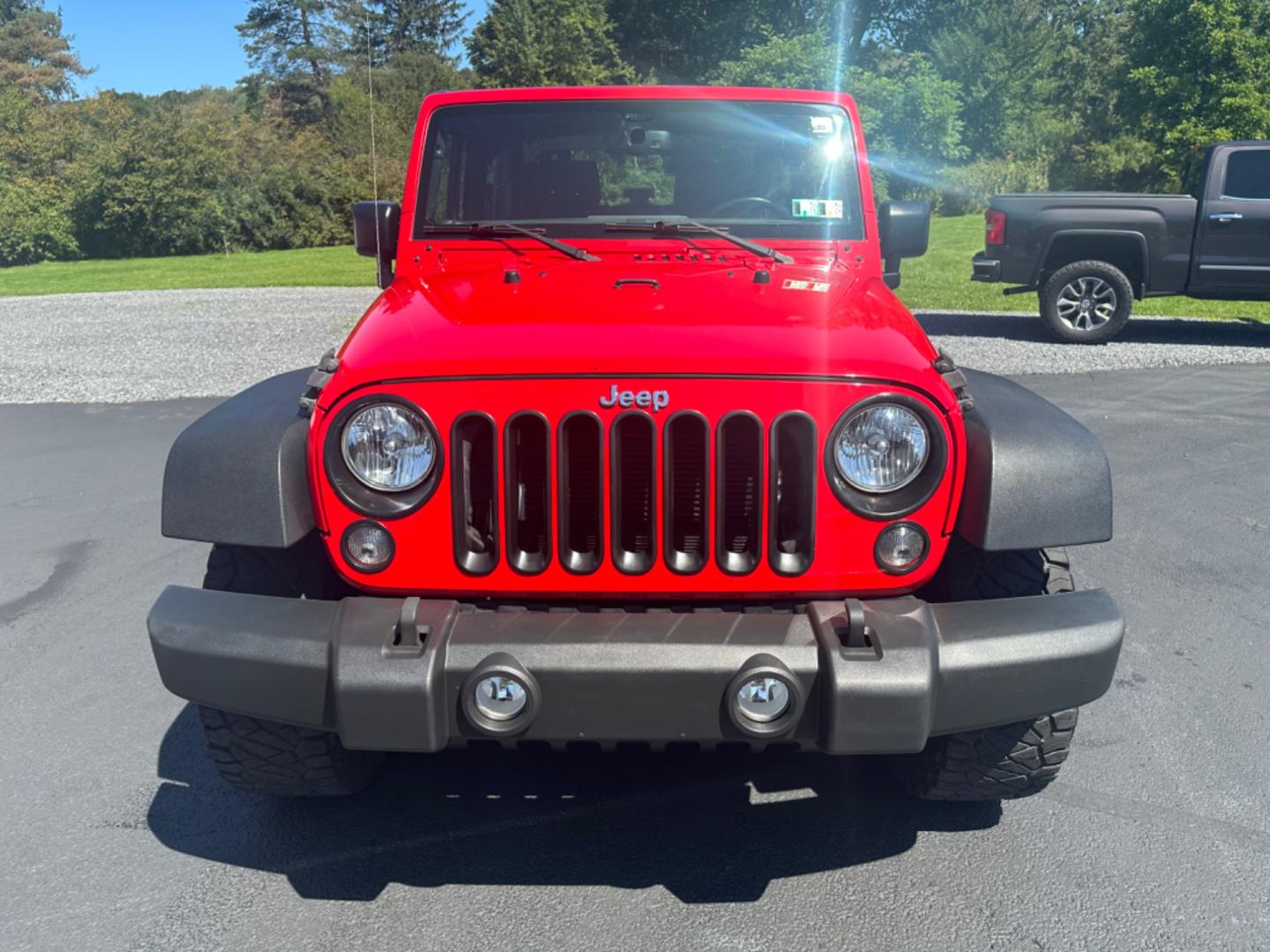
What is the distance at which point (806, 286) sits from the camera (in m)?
3.26

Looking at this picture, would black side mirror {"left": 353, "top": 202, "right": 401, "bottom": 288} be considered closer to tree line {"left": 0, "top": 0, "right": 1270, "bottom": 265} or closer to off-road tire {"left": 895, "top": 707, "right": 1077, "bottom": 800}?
off-road tire {"left": 895, "top": 707, "right": 1077, "bottom": 800}

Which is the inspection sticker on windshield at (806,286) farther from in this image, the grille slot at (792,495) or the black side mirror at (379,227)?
the black side mirror at (379,227)

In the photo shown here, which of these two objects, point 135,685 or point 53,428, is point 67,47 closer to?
point 53,428

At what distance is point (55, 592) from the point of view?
491 cm

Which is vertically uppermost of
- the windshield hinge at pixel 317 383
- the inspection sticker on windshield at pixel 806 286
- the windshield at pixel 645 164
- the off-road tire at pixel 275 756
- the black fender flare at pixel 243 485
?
the windshield at pixel 645 164

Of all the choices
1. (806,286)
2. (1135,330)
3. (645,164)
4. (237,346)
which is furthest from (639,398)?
(1135,330)

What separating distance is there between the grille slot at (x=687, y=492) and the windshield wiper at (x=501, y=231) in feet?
3.75

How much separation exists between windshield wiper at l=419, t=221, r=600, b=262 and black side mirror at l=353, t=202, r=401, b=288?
0.26m

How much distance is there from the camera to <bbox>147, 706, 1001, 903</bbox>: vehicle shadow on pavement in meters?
2.90

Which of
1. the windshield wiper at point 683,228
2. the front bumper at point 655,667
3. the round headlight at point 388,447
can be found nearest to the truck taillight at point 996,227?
the windshield wiper at point 683,228

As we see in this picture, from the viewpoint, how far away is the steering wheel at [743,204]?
3867mm

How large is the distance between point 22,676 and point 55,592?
36.9 inches

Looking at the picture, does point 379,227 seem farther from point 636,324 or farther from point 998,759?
point 998,759

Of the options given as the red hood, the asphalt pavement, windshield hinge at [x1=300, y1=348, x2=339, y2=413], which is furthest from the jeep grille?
the asphalt pavement
